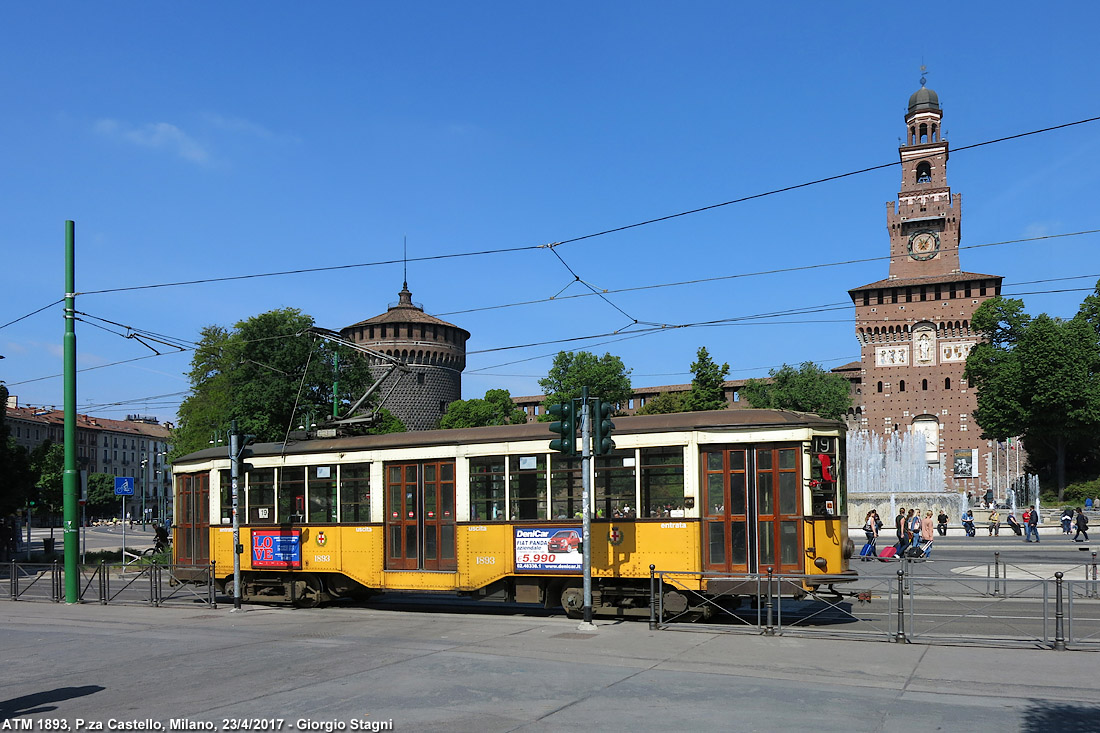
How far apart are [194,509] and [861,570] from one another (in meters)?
15.2

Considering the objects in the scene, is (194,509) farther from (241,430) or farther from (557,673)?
(241,430)

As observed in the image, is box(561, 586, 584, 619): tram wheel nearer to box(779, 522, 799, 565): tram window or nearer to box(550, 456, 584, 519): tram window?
box(550, 456, 584, 519): tram window

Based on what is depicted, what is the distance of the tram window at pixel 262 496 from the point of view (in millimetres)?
18672

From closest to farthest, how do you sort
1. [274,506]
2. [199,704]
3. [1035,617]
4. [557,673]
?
[199,704]
[557,673]
[1035,617]
[274,506]

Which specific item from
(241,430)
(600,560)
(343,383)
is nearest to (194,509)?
(600,560)

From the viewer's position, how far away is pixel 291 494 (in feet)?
60.4

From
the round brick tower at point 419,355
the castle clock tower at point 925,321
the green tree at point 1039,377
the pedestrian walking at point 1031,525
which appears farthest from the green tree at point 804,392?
the pedestrian walking at point 1031,525

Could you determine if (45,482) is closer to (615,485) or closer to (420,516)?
(420,516)

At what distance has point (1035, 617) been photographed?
588 inches

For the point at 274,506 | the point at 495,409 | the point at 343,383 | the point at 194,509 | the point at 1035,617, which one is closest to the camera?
the point at 1035,617

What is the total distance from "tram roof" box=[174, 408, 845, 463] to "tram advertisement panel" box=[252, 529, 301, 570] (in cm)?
145

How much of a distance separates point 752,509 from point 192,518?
11681 mm

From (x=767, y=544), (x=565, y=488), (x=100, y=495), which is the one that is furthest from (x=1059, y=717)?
(x=100, y=495)

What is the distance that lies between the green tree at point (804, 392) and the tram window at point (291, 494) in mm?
61781
